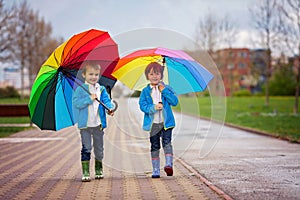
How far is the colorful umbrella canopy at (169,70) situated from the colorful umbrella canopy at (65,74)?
31 centimetres

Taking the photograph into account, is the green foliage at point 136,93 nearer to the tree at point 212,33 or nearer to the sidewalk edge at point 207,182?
the sidewalk edge at point 207,182

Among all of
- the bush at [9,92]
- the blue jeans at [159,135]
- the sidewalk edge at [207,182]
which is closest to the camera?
the sidewalk edge at [207,182]

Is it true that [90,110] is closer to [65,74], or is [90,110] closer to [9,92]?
[65,74]

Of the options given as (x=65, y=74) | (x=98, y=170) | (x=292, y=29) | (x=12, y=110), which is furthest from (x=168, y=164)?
(x=292, y=29)

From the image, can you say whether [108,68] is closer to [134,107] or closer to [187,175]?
[134,107]

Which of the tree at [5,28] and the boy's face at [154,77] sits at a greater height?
the tree at [5,28]

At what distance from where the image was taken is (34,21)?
43125 mm

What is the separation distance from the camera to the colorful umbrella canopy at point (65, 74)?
850 centimetres

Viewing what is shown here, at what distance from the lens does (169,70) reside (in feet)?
30.3

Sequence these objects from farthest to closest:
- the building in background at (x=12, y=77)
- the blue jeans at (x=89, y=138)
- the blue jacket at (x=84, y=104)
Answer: the building in background at (x=12, y=77)
the blue jeans at (x=89, y=138)
the blue jacket at (x=84, y=104)

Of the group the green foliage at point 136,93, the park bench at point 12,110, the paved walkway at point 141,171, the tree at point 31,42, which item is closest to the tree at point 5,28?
the tree at point 31,42

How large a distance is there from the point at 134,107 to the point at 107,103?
3.90 feet

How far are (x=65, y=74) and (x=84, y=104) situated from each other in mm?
701

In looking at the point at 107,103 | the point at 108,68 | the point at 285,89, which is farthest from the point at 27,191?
the point at 285,89
